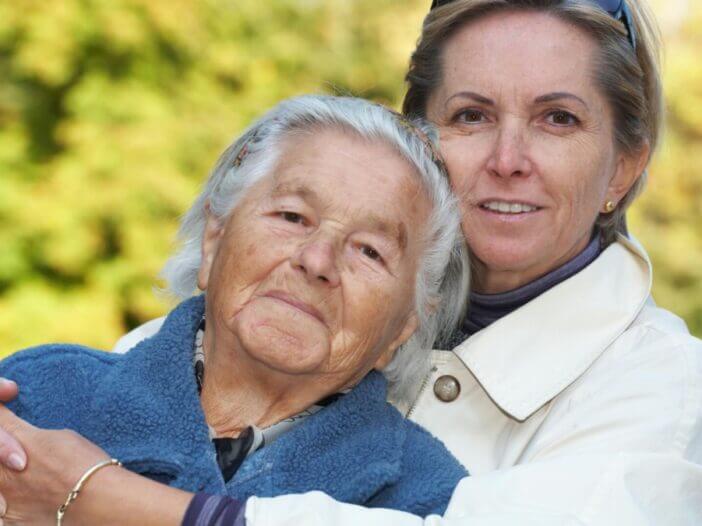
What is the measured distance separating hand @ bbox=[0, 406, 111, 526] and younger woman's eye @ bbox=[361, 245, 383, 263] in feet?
2.56

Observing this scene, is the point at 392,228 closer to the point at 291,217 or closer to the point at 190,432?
the point at 291,217

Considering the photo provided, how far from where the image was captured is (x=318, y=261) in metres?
2.47

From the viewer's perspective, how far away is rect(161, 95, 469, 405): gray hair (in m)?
2.70

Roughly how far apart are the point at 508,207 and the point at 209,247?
2.66 ft

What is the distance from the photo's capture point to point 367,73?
25.4ft

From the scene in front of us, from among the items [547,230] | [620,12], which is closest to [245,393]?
[547,230]

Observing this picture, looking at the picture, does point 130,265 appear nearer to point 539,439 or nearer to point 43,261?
point 43,261

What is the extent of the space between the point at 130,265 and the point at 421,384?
3804mm

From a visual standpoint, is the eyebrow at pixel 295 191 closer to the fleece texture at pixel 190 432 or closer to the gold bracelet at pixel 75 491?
the fleece texture at pixel 190 432

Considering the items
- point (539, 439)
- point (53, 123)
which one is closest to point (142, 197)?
point (53, 123)

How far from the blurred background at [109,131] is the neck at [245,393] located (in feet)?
11.6

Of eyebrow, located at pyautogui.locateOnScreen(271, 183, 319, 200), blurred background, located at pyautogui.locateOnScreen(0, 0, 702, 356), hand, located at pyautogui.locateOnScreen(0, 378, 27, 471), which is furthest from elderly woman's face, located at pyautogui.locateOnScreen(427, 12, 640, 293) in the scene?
blurred background, located at pyautogui.locateOnScreen(0, 0, 702, 356)

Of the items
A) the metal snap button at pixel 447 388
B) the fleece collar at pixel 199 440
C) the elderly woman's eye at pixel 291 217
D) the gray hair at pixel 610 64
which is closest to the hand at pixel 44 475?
the fleece collar at pixel 199 440

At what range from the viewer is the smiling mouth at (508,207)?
9.42ft
